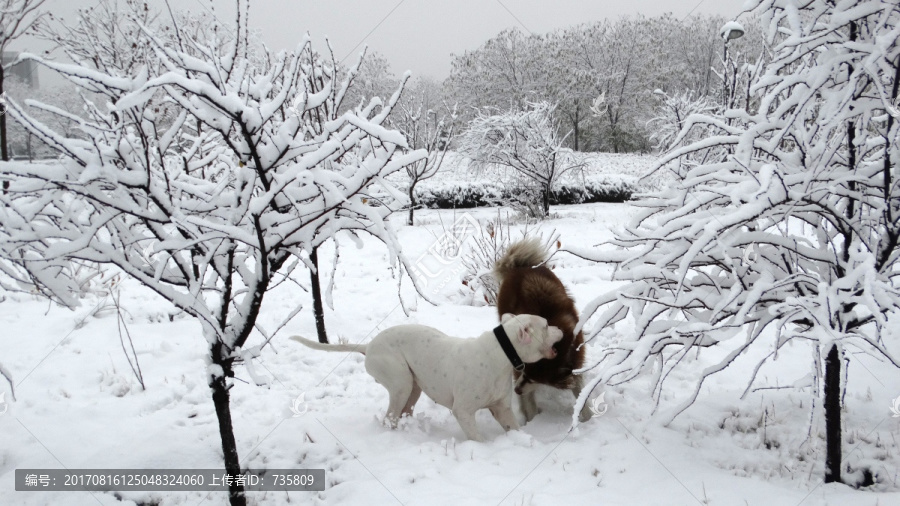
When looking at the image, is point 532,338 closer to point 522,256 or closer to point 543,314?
point 543,314

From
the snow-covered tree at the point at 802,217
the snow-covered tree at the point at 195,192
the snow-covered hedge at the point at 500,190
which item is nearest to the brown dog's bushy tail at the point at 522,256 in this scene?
the snow-covered tree at the point at 802,217

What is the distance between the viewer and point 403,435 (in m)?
3.00

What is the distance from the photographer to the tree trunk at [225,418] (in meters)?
2.39

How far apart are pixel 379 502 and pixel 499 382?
Result: 3.19 ft

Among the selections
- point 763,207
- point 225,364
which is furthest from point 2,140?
point 763,207

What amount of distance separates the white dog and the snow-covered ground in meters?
0.21

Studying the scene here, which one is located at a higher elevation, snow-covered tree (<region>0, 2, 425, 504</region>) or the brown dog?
snow-covered tree (<region>0, 2, 425, 504</region>)

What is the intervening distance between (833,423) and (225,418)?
3034 millimetres

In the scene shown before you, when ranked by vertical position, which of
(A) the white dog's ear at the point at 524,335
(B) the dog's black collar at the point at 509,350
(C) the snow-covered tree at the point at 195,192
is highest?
(C) the snow-covered tree at the point at 195,192

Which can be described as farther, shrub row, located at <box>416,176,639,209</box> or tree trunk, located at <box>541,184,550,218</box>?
shrub row, located at <box>416,176,639,209</box>

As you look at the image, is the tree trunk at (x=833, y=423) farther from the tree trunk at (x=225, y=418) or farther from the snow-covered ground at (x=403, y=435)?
the tree trunk at (x=225, y=418)

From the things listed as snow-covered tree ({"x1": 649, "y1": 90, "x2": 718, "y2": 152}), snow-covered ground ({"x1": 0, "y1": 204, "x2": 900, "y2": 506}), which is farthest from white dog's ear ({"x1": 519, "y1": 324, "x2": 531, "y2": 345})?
snow-covered tree ({"x1": 649, "y1": 90, "x2": 718, "y2": 152})

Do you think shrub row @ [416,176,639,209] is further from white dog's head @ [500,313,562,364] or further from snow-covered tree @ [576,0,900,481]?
snow-covered tree @ [576,0,900,481]

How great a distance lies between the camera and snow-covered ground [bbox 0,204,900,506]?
2.39m
